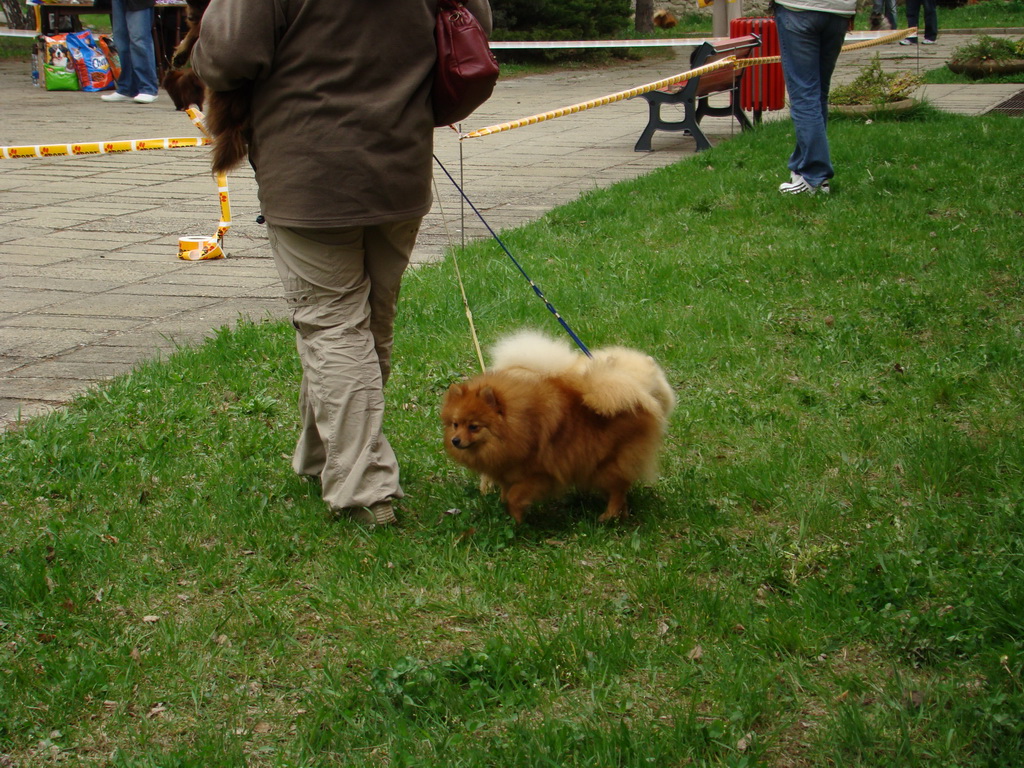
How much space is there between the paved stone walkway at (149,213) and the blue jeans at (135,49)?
0.51 metres

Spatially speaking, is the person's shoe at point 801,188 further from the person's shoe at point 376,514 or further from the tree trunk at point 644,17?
the tree trunk at point 644,17

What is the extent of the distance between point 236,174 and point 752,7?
23806 millimetres

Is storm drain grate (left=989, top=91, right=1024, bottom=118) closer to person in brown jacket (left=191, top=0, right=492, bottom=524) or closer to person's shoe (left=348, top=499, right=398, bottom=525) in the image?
person in brown jacket (left=191, top=0, right=492, bottom=524)

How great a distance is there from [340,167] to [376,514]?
1.20 m

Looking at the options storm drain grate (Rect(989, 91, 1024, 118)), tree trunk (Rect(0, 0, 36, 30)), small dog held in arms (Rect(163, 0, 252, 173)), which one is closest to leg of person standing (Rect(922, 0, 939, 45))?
storm drain grate (Rect(989, 91, 1024, 118))

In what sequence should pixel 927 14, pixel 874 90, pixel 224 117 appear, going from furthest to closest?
pixel 927 14 → pixel 874 90 → pixel 224 117

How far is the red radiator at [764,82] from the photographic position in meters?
12.1

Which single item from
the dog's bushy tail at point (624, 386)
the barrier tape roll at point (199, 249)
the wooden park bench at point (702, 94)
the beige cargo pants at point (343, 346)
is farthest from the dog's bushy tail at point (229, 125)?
the wooden park bench at point (702, 94)

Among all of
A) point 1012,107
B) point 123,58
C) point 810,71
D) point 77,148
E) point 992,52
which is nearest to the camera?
point 77,148

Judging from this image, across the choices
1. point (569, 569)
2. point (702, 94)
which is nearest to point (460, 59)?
point (569, 569)

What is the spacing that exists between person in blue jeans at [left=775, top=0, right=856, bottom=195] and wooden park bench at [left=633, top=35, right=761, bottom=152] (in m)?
3.09

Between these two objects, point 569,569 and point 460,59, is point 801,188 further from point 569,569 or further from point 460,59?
point 569,569

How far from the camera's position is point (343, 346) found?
12.1 ft

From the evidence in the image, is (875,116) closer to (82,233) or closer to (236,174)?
(236,174)
